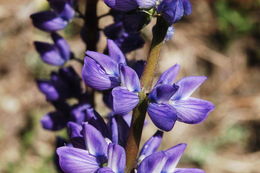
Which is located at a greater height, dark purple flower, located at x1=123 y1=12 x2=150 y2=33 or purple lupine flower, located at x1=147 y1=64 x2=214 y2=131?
dark purple flower, located at x1=123 y1=12 x2=150 y2=33

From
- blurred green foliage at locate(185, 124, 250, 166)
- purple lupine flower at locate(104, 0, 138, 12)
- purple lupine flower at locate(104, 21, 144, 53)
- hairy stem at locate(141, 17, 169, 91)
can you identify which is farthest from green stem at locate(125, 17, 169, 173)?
blurred green foliage at locate(185, 124, 250, 166)

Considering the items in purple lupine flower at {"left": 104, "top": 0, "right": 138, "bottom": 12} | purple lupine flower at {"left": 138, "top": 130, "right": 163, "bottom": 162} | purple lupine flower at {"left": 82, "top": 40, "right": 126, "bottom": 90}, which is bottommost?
purple lupine flower at {"left": 138, "top": 130, "right": 163, "bottom": 162}

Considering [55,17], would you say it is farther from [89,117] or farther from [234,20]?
[234,20]

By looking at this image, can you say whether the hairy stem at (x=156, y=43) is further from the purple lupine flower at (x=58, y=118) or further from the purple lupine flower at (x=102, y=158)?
the purple lupine flower at (x=58, y=118)

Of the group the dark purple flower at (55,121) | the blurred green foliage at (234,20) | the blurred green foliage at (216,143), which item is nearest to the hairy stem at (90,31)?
the dark purple flower at (55,121)

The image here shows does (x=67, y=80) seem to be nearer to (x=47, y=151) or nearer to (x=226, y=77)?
(x=47, y=151)

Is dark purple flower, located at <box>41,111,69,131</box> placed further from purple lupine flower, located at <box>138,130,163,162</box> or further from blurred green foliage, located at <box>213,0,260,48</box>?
blurred green foliage, located at <box>213,0,260,48</box>

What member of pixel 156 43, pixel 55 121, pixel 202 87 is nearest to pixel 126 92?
pixel 156 43
